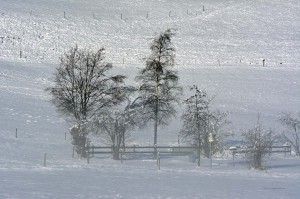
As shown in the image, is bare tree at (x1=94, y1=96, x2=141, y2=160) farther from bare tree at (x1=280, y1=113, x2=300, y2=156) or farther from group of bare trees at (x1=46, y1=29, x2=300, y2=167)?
bare tree at (x1=280, y1=113, x2=300, y2=156)

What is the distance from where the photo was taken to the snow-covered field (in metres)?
24.7

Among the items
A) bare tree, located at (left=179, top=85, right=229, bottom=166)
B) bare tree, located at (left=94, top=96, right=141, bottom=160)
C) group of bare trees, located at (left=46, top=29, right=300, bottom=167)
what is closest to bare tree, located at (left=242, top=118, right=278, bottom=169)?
group of bare trees, located at (left=46, top=29, right=300, bottom=167)

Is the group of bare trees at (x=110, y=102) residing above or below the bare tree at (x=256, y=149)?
above

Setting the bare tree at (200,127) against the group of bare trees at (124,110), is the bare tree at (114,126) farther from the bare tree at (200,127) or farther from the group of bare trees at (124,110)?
the bare tree at (200,127)

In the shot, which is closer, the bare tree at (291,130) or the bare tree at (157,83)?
the bare tree at (157,83)

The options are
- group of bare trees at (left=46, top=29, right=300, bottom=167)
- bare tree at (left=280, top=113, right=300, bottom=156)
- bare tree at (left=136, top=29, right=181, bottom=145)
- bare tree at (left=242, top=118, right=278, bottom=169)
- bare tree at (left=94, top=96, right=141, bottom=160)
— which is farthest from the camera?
bare tree at (left=280, top=113, right=300, bottom=156)

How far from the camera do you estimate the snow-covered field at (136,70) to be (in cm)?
2467

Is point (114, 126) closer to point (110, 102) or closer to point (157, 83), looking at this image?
point (110, 102)

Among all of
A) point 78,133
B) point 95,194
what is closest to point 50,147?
point 78,133

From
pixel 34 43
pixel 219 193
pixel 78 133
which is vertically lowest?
pixel 219 193

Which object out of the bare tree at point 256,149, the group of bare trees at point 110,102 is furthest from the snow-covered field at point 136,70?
the group of bare trees at point 110,102

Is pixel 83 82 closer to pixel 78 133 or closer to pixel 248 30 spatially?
pixel 78 133

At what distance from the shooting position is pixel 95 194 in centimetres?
2130

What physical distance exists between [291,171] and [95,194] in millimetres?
13441
